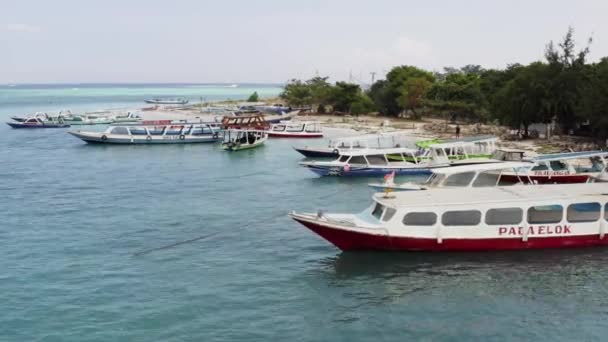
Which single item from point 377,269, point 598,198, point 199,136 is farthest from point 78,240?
point 199,136

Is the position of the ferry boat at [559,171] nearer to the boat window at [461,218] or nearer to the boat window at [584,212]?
the boat window at [584,212]

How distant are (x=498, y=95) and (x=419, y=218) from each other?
48.1 metres

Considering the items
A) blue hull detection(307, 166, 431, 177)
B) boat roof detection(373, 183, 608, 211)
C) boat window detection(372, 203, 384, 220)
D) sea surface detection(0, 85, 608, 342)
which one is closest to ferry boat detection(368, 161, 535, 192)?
boat roof detection(373, 183, 608, 211)

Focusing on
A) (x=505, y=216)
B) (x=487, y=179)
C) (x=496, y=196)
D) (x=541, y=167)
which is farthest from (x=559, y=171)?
(x=505, y=216)

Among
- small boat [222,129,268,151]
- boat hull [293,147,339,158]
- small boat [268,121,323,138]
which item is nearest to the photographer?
boat hull [293,147,339,158]

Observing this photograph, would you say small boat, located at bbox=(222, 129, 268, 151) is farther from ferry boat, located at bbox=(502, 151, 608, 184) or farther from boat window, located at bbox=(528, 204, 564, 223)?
boat window, located at bbox=(528, 204, 564, 223)

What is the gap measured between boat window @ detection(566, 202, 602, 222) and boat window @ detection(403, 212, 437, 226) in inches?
240

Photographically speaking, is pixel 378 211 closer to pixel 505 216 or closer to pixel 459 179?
pixel 505 216

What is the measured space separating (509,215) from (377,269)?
19.9 ft

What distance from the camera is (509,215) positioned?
25.8m

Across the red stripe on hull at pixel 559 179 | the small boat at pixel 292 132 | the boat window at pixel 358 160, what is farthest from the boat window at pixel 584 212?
the small boat at pixel 292 132

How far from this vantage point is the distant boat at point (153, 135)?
7562 cm

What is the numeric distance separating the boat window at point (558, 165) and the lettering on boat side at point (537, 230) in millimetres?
15381

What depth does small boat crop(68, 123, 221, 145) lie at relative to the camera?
7562 centimetres
